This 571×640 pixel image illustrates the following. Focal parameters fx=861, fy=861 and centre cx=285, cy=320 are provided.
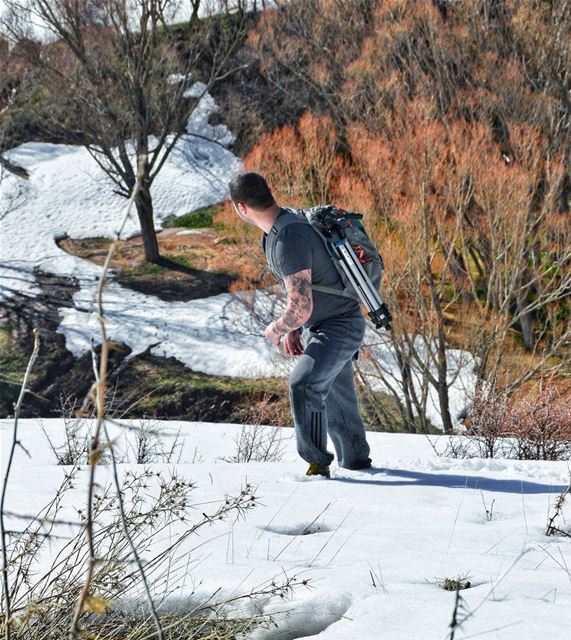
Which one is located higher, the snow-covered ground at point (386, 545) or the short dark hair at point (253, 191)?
the short dark hair at point (253, 191)

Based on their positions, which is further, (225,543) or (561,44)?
(561,44)

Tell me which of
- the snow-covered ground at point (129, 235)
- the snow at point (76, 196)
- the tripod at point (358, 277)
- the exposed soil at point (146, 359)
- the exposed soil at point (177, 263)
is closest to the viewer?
the tripod at point (358, 277)

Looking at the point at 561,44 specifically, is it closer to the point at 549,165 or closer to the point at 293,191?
the point at 549,165

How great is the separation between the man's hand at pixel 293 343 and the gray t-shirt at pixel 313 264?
0.10 m

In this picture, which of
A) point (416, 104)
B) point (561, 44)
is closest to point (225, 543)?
point (416, 104)

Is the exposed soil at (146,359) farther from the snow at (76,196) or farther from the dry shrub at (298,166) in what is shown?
the dry shrub at (298,166)

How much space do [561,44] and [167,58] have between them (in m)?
10.9

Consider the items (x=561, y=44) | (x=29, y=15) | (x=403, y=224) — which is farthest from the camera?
(x=29, y=15)

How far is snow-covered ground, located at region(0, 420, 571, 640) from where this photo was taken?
2.49 meters

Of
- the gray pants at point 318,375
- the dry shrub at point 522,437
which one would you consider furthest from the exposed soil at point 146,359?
the gray pants at point 318,375

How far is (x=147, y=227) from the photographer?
24000mm

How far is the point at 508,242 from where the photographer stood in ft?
50.6

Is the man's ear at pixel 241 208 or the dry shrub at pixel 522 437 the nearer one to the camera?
the man's ear at pixel 241 208

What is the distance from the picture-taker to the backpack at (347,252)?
4652mm
